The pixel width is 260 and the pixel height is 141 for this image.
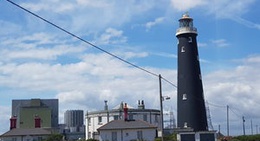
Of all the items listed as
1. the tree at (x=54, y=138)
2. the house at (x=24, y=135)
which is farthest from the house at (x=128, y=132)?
the house at (x=24, y=135)

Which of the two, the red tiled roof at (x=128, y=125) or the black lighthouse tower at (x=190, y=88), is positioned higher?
the black lighthouse tower at (x=190, y=88)

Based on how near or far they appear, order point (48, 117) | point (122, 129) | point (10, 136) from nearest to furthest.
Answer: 1. point (122, 129)
2. point (10, 136)
3. point (48, 117)

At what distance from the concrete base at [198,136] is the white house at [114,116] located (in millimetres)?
16067

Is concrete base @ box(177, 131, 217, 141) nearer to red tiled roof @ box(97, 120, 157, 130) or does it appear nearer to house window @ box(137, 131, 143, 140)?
red tiled roof @ box(97, 120, 157, 130)

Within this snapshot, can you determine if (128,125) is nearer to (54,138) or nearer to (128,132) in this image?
(128,132)

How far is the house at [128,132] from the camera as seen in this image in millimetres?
57125

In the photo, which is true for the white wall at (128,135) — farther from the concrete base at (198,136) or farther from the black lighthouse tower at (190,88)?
the black lighthouse tower at (190,88)

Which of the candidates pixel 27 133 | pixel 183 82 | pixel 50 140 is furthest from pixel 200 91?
pixel 27 133

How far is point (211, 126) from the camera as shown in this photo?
72.4 m

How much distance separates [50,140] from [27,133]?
6.46 metres

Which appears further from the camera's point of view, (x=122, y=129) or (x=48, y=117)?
(x=48, y=117)

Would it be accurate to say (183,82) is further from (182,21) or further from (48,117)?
(48,117)

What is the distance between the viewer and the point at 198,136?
58.3m

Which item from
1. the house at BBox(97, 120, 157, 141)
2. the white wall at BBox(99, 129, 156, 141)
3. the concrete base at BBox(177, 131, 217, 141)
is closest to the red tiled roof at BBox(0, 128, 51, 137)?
the white wall at BBox(99, 129, 156, 141)
